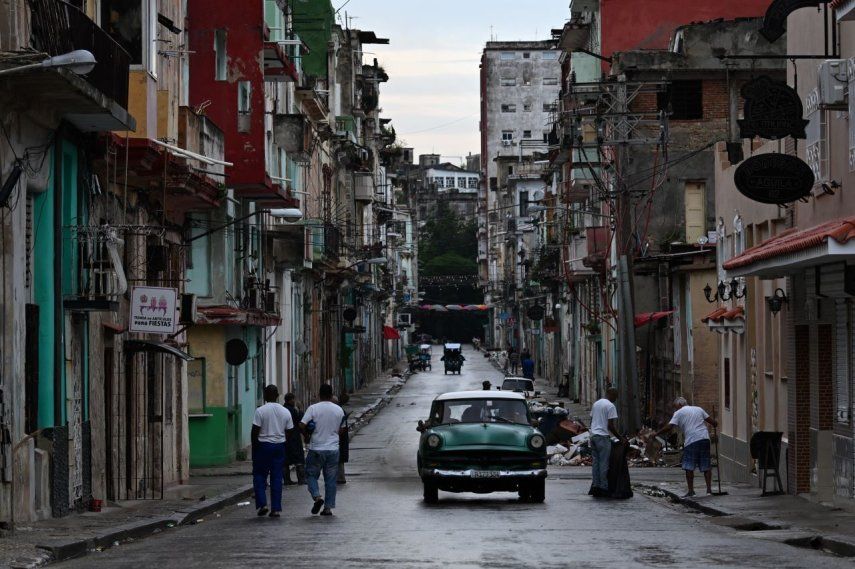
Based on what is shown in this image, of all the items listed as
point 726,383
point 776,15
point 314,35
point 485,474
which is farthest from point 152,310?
point 314,35

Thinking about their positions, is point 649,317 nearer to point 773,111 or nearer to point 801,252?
point 773,111

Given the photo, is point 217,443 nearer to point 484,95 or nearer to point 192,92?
point 192,92

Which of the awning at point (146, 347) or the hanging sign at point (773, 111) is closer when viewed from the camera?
the hanging sign at point (773, 111)

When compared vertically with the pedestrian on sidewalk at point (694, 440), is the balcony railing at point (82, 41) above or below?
above

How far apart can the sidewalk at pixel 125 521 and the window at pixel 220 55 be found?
8.42 metres

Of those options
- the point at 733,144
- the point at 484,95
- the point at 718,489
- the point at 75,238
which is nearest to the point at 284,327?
the point at 733,144

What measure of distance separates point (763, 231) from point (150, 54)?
10842 mm

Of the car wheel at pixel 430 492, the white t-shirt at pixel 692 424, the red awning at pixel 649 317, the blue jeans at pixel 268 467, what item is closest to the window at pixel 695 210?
the red awning at pixel 649 317

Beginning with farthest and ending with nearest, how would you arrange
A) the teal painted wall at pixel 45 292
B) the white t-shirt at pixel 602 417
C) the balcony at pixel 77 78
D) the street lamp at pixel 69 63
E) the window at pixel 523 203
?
the window at pixel 523 203 → the white t-shirt at pixel 602 417 → the teal painted wall at pixel 45 292 → the balcony at pixel 77 78 → the street lamp at pixel 69 63

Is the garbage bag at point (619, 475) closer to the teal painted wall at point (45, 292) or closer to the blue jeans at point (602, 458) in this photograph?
the blue jeans at point (602, 458)

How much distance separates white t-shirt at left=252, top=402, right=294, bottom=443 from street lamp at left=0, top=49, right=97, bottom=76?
21.3ft

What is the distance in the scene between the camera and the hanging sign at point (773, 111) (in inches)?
889

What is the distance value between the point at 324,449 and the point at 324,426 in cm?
33

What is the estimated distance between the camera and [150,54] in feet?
84.7
